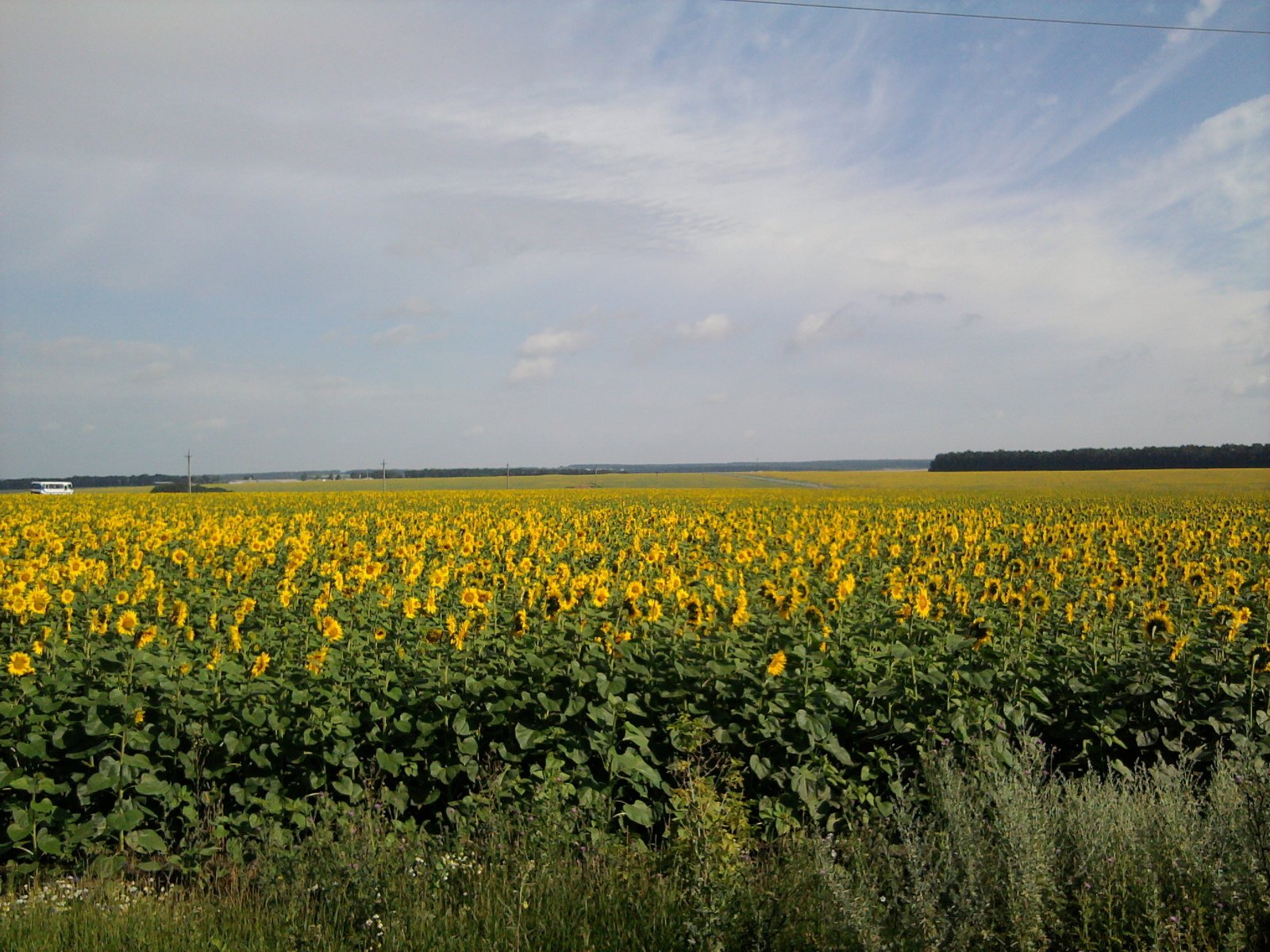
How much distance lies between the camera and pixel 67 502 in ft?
103

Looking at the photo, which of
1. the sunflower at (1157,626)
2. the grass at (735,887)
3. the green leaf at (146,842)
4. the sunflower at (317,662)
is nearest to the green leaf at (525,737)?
the grass at (735,887)

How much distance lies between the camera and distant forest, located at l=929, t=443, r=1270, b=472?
8362 cm

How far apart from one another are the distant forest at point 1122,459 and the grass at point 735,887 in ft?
296

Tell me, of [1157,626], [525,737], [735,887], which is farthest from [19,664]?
[1157,626]

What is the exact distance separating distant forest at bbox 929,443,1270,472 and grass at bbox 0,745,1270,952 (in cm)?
9029

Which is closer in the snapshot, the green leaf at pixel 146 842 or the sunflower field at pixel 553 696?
the green leaf at pixel 146 842

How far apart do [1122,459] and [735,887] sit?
328 ft

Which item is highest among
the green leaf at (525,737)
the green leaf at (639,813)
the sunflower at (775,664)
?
the sunflower at (775,664)

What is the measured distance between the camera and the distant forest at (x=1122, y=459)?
274 feet

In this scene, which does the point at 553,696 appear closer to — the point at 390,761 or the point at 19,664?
the point at 390,761

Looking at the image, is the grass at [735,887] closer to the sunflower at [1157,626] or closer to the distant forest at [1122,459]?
the sunflower at [1157,626]

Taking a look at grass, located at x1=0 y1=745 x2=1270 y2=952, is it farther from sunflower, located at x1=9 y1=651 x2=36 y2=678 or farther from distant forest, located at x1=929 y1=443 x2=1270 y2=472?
distant forest, located at x1=929 y1=443 x2=1270 y2=472

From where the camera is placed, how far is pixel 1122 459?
300 feet

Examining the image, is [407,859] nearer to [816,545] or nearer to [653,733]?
[653,733]
